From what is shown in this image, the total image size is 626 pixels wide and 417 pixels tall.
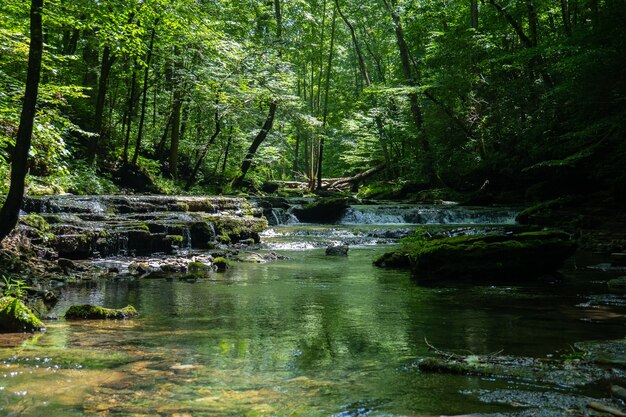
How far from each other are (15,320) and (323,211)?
1783 cm

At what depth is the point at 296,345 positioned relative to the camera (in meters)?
4.97

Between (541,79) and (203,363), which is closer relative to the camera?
(203,363)

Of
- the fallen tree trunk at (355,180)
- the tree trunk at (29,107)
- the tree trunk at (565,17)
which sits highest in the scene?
the tree trunk at (565,17)

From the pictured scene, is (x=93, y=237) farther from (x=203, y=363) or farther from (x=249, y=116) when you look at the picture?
(x=249, y=116)

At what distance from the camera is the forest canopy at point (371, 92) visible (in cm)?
1552

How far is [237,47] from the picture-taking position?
18.0 metres

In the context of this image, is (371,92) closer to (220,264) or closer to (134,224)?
(134,224)

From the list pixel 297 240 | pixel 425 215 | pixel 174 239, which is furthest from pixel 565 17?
pixel 174 239

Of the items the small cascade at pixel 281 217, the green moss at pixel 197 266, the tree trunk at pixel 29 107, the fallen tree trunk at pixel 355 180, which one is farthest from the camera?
the fallen tree trunk at pixel 355 180

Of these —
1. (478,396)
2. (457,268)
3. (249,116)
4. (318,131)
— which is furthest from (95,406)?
(318,131)

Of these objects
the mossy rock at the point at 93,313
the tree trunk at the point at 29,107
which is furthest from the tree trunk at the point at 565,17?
the mossy rock at the point at 93,313

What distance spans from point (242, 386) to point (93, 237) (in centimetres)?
915

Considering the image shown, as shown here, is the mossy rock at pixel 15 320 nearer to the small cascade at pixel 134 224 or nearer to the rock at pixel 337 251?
the small cascade at pixel 134 224

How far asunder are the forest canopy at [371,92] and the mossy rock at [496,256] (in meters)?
6.22
